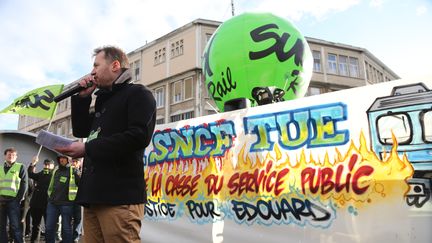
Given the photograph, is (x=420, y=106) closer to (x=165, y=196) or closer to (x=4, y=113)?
(x=165, y=196)

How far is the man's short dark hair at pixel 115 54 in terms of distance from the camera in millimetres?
2391

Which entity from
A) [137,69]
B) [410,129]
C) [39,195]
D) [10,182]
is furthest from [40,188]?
[137,69]

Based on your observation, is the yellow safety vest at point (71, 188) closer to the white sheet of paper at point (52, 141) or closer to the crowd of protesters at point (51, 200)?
the crowd of protesters at point (51, 200)

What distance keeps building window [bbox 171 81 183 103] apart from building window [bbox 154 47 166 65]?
277cm

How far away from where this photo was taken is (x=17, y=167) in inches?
263

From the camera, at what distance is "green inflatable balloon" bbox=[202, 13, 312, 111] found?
456cm

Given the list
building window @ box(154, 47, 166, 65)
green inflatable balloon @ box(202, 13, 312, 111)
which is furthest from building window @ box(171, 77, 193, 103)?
green inflatable balloon @ box(202, 13, 312, 111)

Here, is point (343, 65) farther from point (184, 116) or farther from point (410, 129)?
point (410, 129)

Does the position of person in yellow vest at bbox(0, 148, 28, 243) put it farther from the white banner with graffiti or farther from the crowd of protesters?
the white banner with graffiti

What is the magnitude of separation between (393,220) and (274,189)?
1014 mm

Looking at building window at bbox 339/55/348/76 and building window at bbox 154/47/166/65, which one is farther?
building window at bbox 339/55/348/76

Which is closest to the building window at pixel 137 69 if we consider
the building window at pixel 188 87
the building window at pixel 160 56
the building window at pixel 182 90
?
the building window at pixel 160 56

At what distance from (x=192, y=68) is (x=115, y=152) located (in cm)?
2775

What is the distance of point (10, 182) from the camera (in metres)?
6.41
